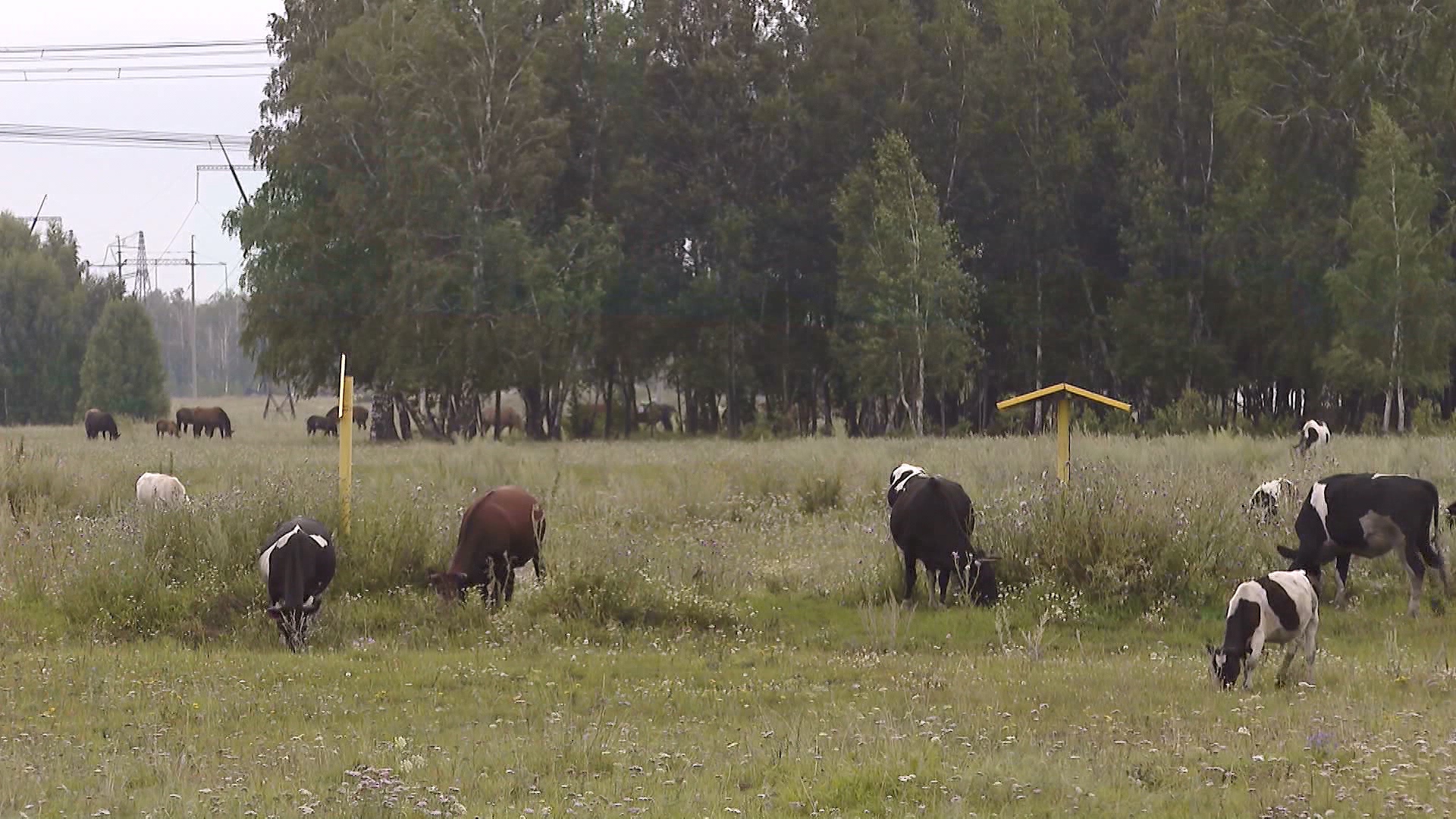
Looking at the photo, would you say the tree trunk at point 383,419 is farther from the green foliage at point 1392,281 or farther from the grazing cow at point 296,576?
the grazing cow at point 296,576

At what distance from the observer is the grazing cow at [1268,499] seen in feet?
65.7

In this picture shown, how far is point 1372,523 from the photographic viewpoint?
54.4 feet

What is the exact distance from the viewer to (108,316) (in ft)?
279

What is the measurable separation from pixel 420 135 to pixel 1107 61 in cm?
2567

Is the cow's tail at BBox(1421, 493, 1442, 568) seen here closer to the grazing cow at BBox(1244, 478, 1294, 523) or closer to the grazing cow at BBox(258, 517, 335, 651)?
the grazing cow at BBox(1244, 478, 1294, 523)

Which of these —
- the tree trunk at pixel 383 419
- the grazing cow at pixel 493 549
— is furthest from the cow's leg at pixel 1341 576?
the tree trunk at pixel 383 419

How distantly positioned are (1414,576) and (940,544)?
190 inches

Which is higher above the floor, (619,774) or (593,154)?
(593,154)

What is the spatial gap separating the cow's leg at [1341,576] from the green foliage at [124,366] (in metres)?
76.1

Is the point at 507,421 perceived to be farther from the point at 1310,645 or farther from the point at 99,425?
the point at 1310,645

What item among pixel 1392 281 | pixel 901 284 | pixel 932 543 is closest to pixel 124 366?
pixel 901 284

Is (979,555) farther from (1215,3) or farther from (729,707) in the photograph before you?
(1215,3)

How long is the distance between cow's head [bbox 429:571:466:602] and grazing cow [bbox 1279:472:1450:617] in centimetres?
822

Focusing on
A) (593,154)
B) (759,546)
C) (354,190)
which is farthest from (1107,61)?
(759,546)
